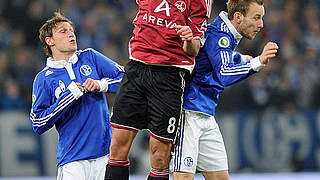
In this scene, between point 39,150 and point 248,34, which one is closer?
point 248,34

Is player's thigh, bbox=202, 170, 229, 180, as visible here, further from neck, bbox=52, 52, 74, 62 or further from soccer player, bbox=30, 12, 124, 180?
neck, bbox=52, 52, 74, 62

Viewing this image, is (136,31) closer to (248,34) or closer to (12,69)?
(248,34)

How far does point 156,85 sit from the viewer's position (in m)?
4.30

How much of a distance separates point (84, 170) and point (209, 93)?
1.20 meters

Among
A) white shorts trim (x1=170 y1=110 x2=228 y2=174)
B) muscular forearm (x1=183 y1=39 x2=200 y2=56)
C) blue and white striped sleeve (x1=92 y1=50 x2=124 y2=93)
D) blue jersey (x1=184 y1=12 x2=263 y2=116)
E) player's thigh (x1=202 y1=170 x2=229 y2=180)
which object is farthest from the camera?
player's thigh (x1=202 y1=170 x2=229 y2=180)

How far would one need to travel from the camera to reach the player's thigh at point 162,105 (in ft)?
14.1

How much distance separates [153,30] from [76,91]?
0.86 meters

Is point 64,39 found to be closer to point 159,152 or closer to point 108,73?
point 108,73

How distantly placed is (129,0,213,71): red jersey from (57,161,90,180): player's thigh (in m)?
1.06

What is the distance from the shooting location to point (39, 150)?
941 centimetres

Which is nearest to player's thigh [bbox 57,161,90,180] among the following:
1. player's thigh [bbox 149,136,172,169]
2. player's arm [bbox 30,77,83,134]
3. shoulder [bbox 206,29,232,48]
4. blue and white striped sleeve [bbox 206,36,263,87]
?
player's arm [bbox 30,77,83,134]

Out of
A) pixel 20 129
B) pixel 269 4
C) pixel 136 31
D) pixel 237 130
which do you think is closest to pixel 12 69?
pixel 20 129

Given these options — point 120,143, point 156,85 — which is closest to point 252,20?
point 156,85

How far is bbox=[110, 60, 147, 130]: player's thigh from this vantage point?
14.1ft
